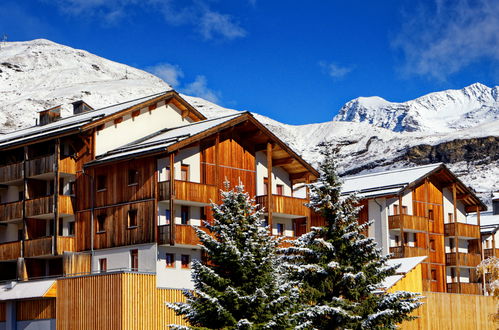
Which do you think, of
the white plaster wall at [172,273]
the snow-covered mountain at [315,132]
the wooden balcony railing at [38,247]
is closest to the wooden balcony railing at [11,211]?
the wooden balcony railing at [38,247]

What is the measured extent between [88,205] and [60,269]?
4.87 meters

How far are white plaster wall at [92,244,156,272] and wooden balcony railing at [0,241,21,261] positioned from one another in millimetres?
5900

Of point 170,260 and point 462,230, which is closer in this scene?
point 170,260

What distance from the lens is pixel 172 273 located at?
48.8m

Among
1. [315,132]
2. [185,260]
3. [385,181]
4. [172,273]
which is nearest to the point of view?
[172,273]

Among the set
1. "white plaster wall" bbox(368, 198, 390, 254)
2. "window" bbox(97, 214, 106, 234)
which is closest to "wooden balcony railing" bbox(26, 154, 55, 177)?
"window" bbox(97, 214, 106, 234)

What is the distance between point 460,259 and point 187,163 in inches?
1140

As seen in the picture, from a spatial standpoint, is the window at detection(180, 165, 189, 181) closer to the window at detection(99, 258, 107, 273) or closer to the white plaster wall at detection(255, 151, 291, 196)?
the white plaster wall at detection(255, 151, 291, 196)

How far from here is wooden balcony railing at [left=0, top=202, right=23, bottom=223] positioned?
54.3m

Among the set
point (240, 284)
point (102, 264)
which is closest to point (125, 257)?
point (102, 264)

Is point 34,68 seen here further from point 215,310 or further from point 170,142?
point 215,310

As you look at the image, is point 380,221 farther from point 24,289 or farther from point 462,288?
point 24,289

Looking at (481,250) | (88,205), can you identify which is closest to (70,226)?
(88,205)

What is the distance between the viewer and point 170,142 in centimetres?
4922
